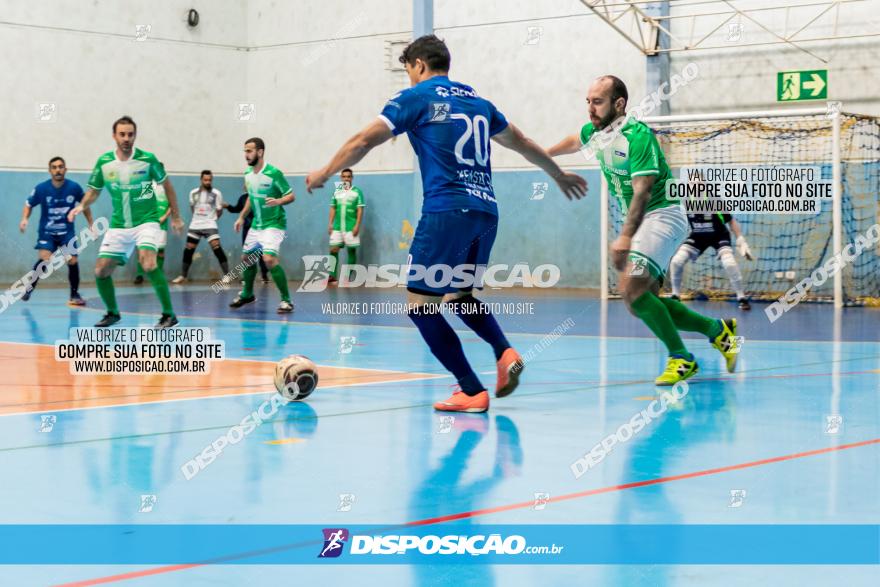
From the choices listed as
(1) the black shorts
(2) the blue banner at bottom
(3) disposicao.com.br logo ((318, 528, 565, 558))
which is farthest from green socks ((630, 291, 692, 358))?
(1) the black shorts

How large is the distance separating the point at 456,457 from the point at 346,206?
1890 centimetres

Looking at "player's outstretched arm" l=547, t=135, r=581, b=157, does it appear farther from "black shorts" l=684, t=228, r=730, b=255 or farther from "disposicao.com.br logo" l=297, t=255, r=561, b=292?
"disposicao.com.br logo" l=297, t=255, r=561, b=292

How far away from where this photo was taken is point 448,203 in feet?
22.9

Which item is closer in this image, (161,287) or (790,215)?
(161,287)

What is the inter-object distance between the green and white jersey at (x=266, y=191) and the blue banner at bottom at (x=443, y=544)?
1139 cm

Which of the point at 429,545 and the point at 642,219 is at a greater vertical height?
the point at 642,219

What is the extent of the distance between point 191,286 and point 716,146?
1004 cm

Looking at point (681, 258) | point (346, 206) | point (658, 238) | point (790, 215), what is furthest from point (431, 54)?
point (346, 206)

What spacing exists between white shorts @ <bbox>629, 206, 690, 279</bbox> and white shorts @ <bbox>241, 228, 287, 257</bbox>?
8.27m

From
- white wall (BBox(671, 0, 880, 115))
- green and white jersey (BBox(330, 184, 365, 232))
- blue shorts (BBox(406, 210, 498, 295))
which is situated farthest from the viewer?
green and white jersey (BBox(330, 184, 365, 232))

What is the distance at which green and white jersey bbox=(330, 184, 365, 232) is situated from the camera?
957 inches

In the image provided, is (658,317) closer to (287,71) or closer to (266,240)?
(266,240)

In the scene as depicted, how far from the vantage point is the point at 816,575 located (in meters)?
3.74

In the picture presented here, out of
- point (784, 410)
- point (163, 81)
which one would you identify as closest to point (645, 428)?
point (784, 410)
